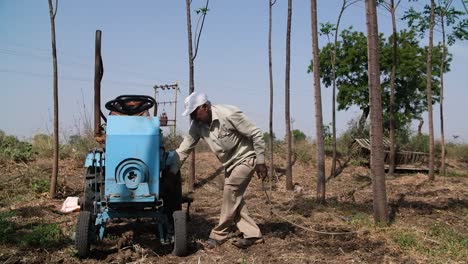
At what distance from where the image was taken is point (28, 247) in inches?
215

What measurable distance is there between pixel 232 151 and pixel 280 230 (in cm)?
150

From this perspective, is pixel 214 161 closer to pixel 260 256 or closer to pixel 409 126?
pixel 260 256

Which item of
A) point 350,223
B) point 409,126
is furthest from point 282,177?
point 409,126

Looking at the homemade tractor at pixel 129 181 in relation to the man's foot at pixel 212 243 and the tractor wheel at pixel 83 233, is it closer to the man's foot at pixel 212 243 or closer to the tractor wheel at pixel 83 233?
the tractor wheel at pixel 83 233

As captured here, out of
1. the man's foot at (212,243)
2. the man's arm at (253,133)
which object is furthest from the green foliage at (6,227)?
the man's arm at (253,133)

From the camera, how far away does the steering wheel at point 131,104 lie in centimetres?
566

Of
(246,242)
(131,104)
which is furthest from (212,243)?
(131,104)

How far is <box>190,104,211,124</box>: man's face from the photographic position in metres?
5.48

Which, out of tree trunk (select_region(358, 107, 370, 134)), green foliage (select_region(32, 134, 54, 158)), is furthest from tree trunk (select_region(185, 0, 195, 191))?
tree trunk (select_region(358, 107, 370, 134))

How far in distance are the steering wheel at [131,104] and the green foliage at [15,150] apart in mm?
6877

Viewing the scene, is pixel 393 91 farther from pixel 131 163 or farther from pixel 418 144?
pixel 131 163

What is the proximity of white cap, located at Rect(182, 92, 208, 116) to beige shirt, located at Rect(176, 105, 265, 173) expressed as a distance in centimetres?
22

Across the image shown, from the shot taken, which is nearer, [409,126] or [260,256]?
[260,256]

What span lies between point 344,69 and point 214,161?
13302mm
